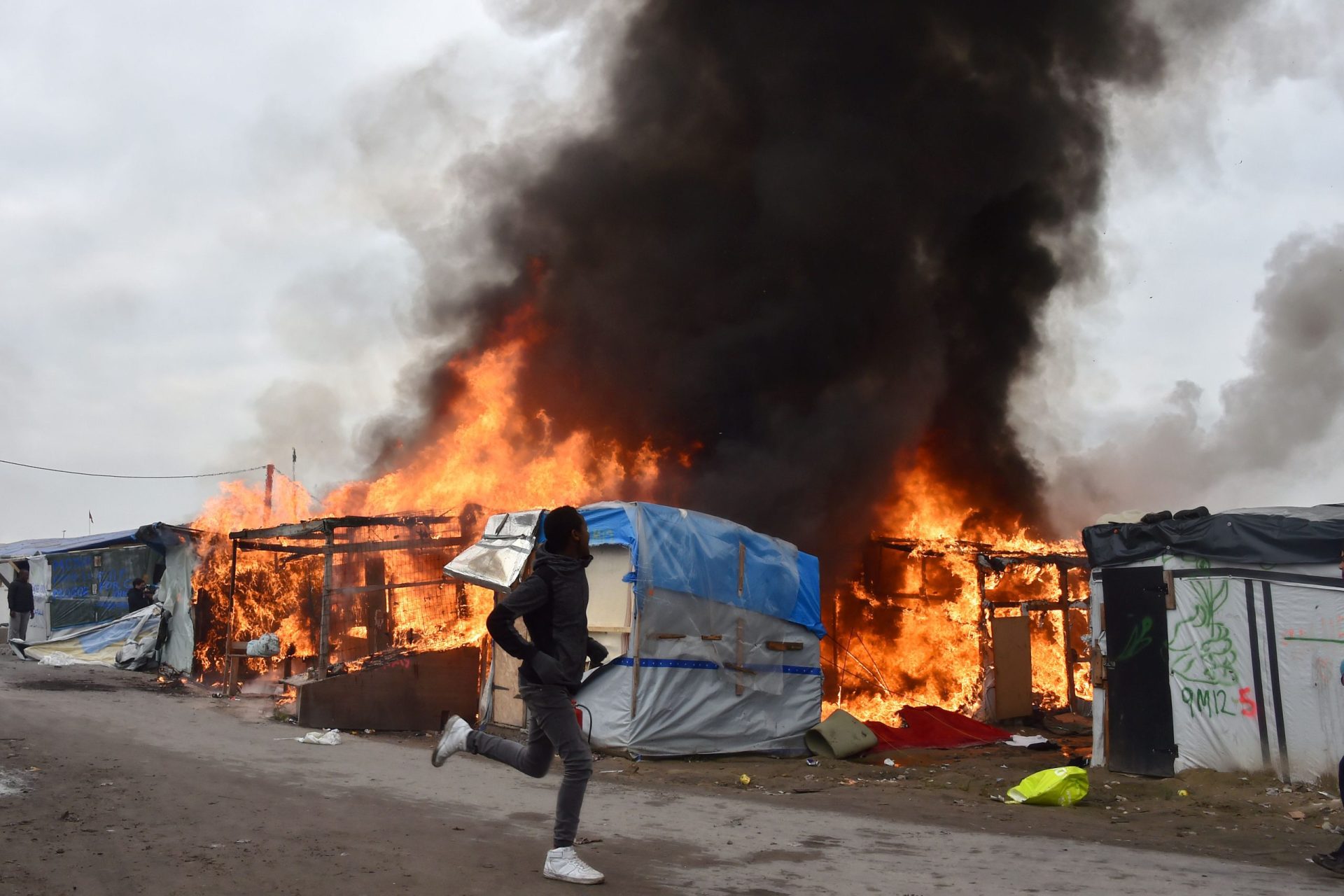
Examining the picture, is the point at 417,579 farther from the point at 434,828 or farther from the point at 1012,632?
the point at 1012,632

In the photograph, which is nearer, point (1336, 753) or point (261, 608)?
point (1336, 753)

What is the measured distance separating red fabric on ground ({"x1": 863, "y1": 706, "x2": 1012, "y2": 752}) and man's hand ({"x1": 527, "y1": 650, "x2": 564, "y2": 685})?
26.6 feet

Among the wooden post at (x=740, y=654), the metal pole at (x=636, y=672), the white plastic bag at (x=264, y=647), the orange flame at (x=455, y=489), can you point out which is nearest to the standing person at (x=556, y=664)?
the metal pole at (x=636, y=672)

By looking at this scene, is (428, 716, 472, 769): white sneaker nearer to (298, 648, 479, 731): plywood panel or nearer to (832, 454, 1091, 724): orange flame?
(298, 648, 479, 731): plywood panel

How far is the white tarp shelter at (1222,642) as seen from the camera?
8.46 meters

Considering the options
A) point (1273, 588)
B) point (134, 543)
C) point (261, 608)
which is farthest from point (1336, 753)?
point (134, 543)

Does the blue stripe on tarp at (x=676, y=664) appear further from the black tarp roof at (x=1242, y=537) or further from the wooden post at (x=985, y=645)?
the wooden post at (x=985, y=645)

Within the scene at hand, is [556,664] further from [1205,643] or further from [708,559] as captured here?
[1205,643]

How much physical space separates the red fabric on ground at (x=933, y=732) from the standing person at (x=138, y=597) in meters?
15.7

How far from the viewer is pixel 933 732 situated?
12945 mm

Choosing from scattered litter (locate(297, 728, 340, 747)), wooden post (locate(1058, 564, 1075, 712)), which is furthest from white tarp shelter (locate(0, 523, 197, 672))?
wooden post (locate(1058, 564, 1075, 712))

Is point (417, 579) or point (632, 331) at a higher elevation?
point (632, 331)

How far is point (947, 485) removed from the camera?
2123 centimetres

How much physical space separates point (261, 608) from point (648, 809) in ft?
42.9
